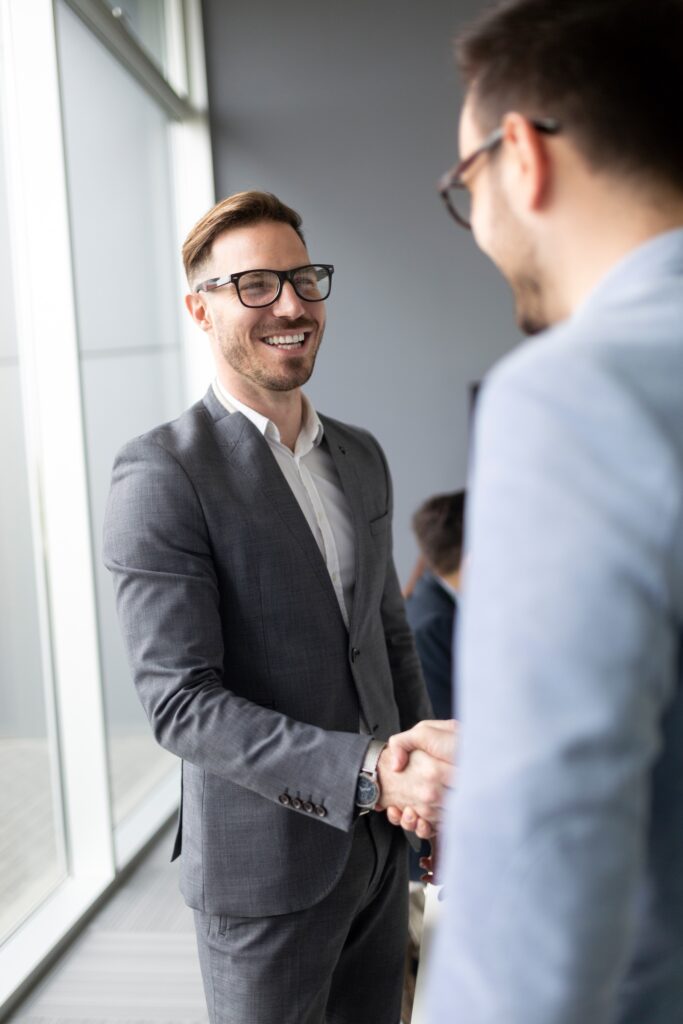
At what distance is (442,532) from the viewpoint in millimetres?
2795

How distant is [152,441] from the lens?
1642 millimetres

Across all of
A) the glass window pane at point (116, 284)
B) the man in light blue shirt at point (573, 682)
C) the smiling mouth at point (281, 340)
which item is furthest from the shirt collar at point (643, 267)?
the glass window pane at point (116, 284)

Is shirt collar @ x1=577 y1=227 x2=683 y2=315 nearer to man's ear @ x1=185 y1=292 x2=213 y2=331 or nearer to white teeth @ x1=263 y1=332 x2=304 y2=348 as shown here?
white teeth @ x1=263 y1=332 x2=304 y2=348

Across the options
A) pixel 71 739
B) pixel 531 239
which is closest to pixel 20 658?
pixel 71 739

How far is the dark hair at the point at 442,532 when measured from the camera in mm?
2775

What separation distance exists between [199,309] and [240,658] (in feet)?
2.27

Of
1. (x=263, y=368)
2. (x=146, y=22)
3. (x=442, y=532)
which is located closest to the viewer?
(x=263, y=368)

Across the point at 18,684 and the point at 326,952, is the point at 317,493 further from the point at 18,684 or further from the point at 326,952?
the point at 18,684

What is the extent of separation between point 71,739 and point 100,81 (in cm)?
249

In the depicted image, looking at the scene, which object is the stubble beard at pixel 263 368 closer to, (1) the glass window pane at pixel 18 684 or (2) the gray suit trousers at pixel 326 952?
(2) the gray suit trousers at pixel 326 952

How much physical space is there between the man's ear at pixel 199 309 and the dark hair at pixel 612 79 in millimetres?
1151

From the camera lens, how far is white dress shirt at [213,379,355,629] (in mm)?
1767

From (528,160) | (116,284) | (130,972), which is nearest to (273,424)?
(528,160)

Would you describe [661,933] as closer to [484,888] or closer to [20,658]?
[484,888]
